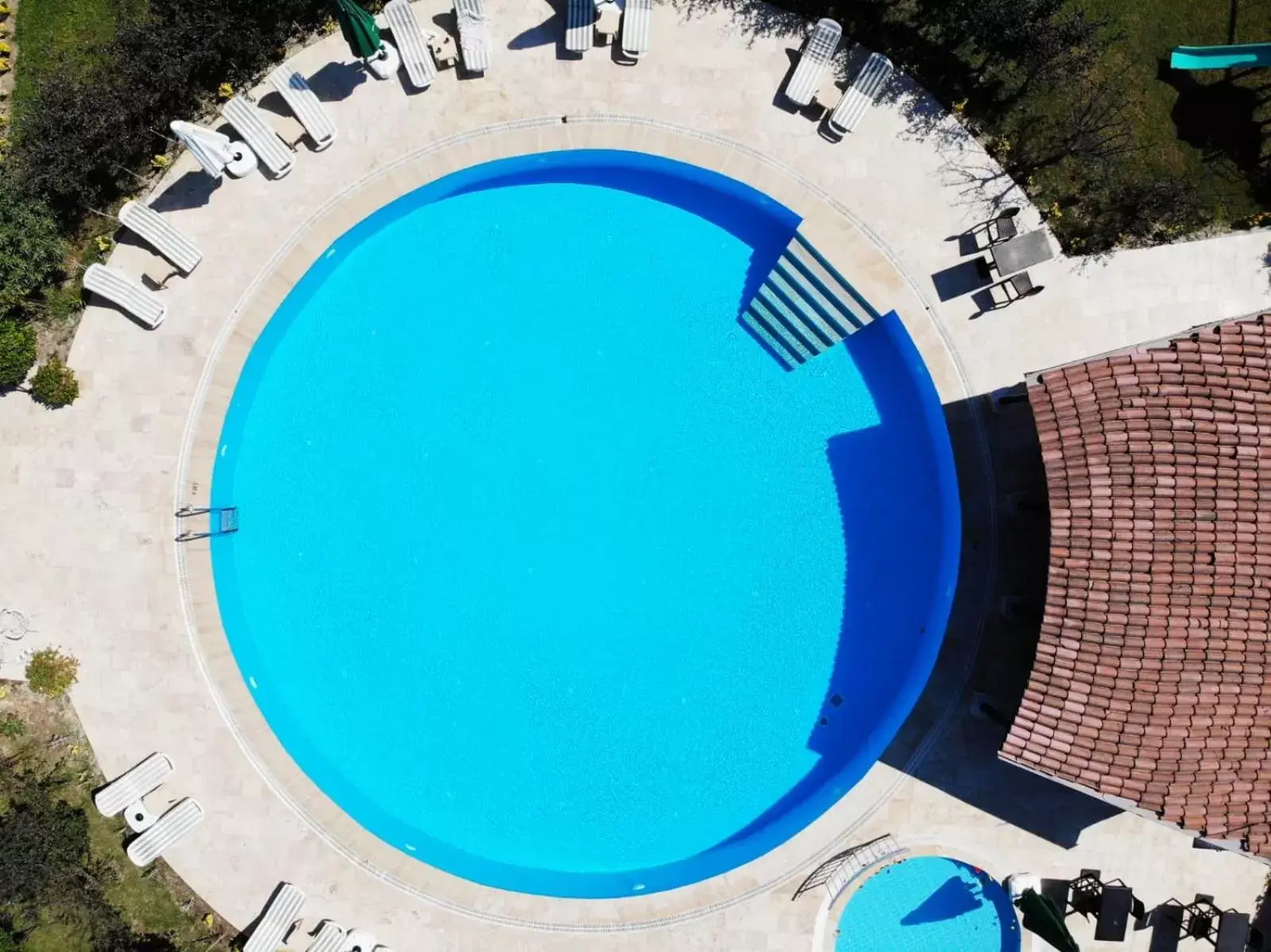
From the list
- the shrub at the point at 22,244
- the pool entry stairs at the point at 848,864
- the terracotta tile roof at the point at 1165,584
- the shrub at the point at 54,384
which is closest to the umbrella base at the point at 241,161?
the shrub at the point at 22,244

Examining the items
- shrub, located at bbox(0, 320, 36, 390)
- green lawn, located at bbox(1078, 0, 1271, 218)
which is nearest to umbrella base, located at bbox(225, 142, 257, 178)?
shrub, located at bbox(0, 320, 36, 390)

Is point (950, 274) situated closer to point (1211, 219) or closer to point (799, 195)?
point (799, 195)

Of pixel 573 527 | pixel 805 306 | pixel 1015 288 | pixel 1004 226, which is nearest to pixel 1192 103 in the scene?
pixel 1004 226

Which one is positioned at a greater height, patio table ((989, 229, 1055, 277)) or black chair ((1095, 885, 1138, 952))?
patio table ((989, 229, 1055, 277))

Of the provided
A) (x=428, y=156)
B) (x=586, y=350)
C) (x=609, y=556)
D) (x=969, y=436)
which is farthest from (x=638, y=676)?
(x=428, y=156)

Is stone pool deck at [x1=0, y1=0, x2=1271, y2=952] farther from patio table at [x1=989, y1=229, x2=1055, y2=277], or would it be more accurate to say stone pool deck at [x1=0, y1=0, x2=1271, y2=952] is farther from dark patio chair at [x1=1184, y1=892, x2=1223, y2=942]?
patio table at [x1=989, y1=229, x2=1055, y2=277]

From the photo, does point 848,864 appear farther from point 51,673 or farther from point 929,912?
point 51,673
